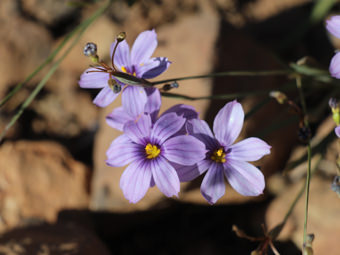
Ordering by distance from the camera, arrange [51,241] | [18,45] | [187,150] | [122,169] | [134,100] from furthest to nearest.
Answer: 1. [18,45]
2. [122,169]
3. [51,241]
4. [134,100]
5. [187,150]

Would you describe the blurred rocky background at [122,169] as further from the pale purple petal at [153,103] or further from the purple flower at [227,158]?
the pale purple petal at [153,103]

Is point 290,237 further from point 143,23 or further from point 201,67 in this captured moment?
point 143,23

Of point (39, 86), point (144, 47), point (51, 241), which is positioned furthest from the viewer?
point (51, 241)

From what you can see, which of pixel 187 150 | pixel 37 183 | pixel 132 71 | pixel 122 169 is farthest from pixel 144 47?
pixel 37 183

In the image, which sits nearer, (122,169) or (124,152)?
(124,152)

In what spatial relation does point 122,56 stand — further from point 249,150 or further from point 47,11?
point 47,11

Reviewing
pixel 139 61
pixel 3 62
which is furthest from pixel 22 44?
pixel 139 61

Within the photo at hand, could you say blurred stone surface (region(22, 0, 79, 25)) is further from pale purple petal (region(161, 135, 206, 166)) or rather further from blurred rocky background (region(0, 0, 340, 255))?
pale purple petal (region(161, 135, 206, 166))

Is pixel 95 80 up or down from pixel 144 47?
down
